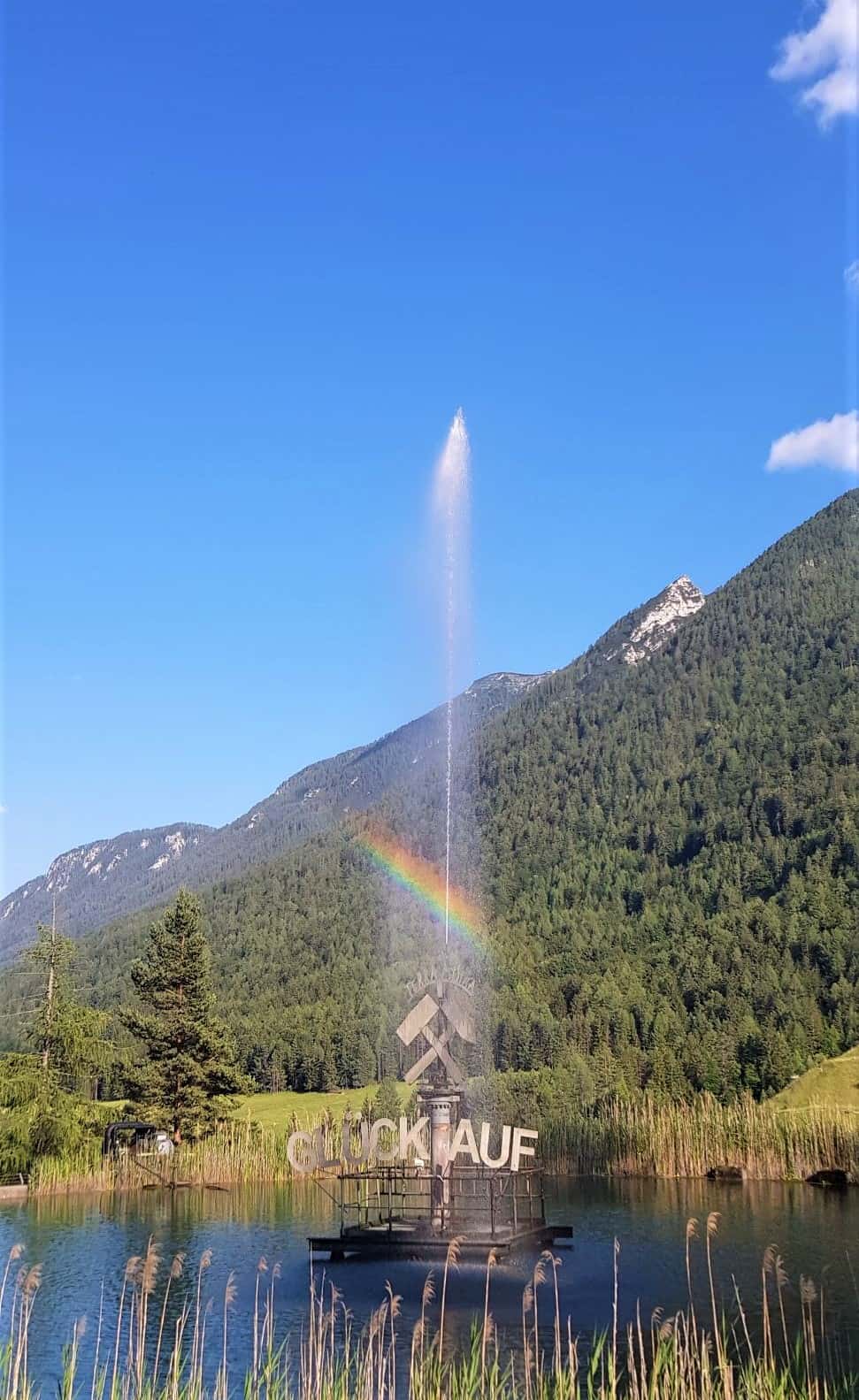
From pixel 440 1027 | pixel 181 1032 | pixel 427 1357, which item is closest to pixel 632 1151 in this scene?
pixel 181 1032

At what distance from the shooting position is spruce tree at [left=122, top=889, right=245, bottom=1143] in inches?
2313

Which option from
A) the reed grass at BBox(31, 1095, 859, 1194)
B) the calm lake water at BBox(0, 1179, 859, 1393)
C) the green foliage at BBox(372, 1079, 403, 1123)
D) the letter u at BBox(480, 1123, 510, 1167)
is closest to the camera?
the calm lake water at BBox(0, 1179, 859, 1393)

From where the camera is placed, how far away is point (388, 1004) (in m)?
110

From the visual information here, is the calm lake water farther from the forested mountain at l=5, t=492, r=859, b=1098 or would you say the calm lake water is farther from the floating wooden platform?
the forested mountain at l=5, t=492, r=859, b=1098

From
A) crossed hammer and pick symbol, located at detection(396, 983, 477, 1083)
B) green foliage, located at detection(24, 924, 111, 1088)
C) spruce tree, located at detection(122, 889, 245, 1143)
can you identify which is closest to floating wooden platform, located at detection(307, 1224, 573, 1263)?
crossed hammer and pick symbol, located at detection(396, 983, 477, 1083)

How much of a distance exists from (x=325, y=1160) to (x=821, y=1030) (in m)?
67.9

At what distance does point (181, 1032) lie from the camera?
2377 inches

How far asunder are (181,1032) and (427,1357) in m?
44.0

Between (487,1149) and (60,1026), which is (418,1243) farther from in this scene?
(60,1026)

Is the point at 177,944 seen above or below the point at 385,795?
below

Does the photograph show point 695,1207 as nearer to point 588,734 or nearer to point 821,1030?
point 821,1030

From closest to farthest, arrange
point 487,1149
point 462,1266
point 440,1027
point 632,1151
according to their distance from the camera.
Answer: point 462,1266 < point 487,1149 < point 440,1027 < point 632,1151

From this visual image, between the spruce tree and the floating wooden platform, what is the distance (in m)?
30.5

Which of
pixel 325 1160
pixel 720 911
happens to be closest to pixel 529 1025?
pixel 720 911
